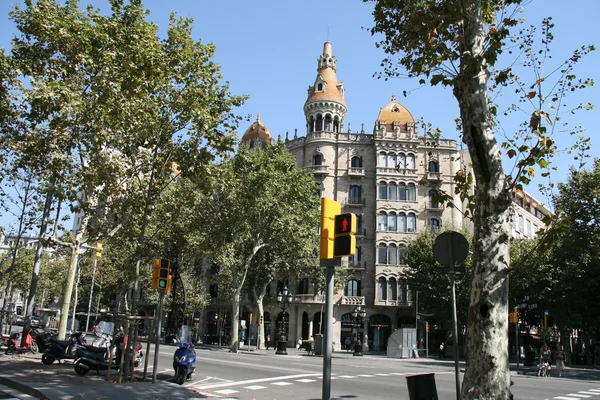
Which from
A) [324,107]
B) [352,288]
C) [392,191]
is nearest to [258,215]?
[352,288]

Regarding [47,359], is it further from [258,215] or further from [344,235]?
[258,215]

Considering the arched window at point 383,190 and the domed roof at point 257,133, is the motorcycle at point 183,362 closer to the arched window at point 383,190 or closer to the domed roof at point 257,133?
the arched window at point 383,190

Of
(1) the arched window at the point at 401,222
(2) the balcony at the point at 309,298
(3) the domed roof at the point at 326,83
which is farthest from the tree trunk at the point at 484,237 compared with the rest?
(3) the domed roof at the point at 326,83

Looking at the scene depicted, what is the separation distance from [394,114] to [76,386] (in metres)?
43.1

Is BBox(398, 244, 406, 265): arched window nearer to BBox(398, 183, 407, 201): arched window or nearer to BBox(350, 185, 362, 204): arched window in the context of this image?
BBox(398, 183, 407, 201): arched window

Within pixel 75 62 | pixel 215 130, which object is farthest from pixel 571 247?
pixel 75 62

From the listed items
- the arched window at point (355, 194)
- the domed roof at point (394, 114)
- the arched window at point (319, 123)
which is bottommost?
the arched window at point (355, 194)

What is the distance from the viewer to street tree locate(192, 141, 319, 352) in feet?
102

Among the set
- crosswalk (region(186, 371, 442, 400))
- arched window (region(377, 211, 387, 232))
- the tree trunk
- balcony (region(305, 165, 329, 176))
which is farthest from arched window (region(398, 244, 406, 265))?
the tree trunk

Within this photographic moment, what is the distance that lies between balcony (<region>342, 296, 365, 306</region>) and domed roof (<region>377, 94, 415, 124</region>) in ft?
60.2

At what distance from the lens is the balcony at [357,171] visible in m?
45.0

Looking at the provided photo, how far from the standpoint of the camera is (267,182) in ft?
103

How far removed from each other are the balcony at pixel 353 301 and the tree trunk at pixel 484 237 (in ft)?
121

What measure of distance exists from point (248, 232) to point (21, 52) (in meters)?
20.8
